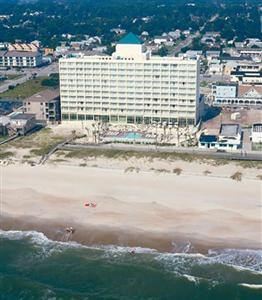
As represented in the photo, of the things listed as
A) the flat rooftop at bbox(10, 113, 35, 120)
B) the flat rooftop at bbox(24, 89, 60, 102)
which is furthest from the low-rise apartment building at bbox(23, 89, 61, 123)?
the flat rooftop at bbox(10, 113, 35, 120)

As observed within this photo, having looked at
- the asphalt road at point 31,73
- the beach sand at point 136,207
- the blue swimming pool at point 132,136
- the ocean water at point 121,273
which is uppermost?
the asphalt road at point 31,73

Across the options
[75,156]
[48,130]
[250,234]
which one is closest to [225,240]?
[250,234]

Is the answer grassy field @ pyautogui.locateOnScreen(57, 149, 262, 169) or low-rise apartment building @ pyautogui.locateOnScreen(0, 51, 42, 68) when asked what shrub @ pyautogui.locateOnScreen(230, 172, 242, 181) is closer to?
grassy field @ pyautogui.locateOnScreen(57, 149, 262, 169)

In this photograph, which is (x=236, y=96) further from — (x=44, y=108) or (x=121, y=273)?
(x=121, y=273)

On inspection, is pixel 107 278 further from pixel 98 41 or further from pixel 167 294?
Answer: pixel 98 41

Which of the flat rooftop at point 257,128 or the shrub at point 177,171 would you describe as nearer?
the shrub at point 177,171

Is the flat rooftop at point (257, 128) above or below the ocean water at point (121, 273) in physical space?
above

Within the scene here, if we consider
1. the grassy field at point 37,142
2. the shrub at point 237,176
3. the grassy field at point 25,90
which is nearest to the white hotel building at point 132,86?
the grassy field at point 37,142

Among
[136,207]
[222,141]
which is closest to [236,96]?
[222,141]

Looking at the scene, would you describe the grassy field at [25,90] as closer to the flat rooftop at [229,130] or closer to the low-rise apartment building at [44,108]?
the low-rise apartment building at [44,108]
